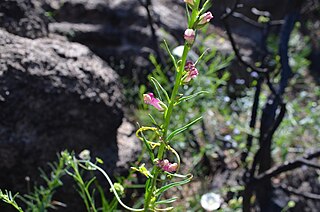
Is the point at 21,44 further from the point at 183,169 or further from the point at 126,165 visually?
the point at 183,169

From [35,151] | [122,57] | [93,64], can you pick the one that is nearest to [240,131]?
[122,57]

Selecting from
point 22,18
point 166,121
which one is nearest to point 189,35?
point 166,121

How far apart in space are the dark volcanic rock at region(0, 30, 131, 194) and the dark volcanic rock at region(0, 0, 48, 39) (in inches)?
3.8

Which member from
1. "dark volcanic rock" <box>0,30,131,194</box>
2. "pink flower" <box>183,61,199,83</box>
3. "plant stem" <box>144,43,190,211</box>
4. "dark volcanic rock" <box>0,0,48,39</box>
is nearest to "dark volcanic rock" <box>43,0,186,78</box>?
"dark volcanic rock" <box>0,0,48,39</box>

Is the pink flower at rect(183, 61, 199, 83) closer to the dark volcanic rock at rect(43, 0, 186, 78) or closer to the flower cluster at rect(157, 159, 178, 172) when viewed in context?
the flower cluster at rect(157, 159, 178, 172)

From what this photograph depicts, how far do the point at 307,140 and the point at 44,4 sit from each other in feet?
6.53

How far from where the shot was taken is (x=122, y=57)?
332 cm

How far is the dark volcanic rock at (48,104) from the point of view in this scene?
179 centimetres

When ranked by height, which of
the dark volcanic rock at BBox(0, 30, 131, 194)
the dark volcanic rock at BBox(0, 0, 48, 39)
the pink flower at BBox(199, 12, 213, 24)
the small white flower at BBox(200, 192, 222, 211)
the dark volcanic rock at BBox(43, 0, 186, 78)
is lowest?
the small white flower at BBox(200, 192, 222, 211)

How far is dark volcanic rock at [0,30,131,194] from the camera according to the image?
179 cm

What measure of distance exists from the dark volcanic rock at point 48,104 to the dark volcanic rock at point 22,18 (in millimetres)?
95

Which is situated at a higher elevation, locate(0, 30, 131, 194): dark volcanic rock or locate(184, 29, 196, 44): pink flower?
locate(184, 29, 196, 44): pink flower

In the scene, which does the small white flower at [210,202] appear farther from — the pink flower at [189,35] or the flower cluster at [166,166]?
the pink flower at [189,35]

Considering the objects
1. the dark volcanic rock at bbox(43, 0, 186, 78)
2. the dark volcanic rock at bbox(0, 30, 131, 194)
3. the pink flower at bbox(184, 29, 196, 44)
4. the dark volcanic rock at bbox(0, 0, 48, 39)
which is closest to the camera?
the pink flower at bbox(184, 29, 196, 44)
